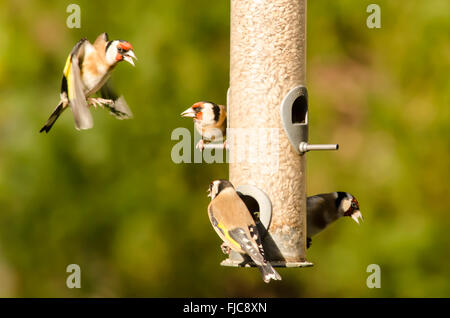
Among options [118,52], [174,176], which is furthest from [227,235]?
[174,176]

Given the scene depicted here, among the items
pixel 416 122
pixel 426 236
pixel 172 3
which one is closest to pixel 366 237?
pixel 426 236

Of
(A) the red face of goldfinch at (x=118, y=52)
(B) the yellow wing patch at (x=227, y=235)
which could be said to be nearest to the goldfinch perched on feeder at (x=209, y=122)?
(A) the red face of goldfinch at (x=118, y=52)

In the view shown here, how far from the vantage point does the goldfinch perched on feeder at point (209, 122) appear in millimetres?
8023

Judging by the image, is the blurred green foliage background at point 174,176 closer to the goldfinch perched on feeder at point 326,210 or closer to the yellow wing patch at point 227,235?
the goldfinch perched on feeder at point 326,210

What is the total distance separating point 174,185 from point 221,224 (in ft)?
13.3

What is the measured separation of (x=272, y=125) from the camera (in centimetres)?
757

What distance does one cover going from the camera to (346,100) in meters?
12.1

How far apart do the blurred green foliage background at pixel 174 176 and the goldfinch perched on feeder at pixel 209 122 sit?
2.89 m

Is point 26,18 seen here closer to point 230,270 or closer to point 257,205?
point 230,270

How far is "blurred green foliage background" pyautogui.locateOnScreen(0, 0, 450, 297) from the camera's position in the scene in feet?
36.0

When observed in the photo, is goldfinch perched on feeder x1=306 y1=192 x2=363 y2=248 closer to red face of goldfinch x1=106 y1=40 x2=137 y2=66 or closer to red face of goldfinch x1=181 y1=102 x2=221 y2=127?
red face of goldfinch x1=181 y1=102 x2=221 y2=127

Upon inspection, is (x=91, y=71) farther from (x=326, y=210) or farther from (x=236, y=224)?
(x=326, y=210)

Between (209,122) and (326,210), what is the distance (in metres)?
1.21

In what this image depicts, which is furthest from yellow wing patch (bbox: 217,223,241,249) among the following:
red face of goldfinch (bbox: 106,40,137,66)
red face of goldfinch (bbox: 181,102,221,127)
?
red face of goldfinch (bbox: 106,40,137,66)
